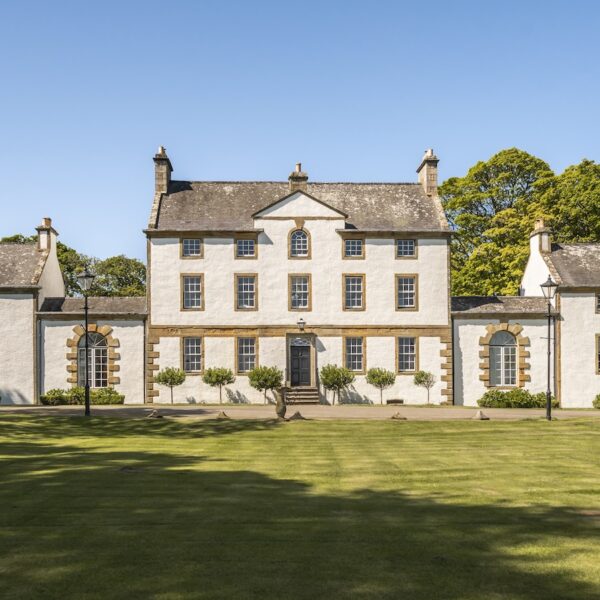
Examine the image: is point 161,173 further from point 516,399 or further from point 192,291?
point 516,399

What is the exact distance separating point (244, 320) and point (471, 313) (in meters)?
12.3

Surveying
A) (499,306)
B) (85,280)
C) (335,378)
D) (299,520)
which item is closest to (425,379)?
(335,378)

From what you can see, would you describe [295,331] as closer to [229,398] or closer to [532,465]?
[229,398]

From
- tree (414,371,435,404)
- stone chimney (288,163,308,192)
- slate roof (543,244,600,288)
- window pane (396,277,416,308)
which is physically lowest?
tree (414,371,435,404)

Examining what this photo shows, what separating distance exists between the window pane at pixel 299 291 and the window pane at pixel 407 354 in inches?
222

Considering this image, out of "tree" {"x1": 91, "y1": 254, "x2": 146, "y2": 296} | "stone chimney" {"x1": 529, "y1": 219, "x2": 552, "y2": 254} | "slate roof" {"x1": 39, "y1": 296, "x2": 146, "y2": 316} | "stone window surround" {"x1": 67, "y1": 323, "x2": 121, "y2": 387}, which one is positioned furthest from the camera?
"tree" {"x1": 91, "y1": 254, "x2": 146, "y2": 296}

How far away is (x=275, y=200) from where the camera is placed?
3816 cm

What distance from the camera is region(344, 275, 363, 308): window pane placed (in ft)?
121

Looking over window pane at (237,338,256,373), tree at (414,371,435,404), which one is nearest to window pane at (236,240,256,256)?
window pane at (237,338,256,373)

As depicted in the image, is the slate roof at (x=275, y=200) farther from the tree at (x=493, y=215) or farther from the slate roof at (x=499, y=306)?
the tree at (x=493, y=215)

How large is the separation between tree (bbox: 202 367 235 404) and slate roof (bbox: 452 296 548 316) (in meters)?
12.7

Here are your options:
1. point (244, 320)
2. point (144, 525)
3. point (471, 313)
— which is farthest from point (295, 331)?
point (144, 525)

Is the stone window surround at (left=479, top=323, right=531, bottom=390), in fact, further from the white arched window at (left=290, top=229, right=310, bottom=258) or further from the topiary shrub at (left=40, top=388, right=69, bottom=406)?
the topiary shrub at (left=40, top=388, right=69, bottom=406)

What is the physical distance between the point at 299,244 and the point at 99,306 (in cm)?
1142
